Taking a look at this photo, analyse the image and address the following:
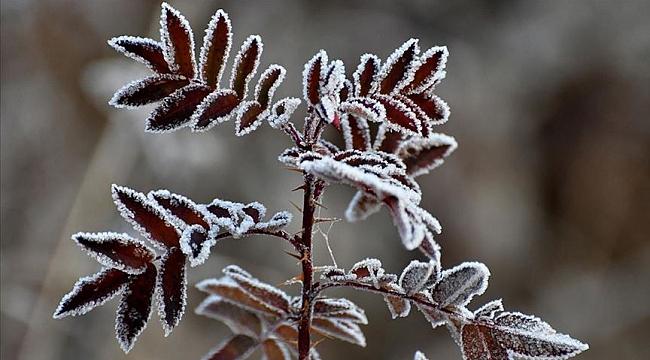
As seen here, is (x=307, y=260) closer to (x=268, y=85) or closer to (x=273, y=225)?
(x=273, y=225)

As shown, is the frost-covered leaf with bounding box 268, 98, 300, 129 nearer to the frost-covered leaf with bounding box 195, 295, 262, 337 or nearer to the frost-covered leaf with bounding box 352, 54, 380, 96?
the frost-covered leaf with bounding box 352, 54, 380, 96

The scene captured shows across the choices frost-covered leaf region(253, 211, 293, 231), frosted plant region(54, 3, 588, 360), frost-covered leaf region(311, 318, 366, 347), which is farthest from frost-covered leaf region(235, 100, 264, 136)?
frost-covered leaf region(311, 318, 366, 347)

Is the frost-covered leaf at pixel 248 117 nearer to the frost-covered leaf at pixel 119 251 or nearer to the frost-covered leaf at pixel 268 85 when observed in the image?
the frost-covered leaf at pixel 268 85

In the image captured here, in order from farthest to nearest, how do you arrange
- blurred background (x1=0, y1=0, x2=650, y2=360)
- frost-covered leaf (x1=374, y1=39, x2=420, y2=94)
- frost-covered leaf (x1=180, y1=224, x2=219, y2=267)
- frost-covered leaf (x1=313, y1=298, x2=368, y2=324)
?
blurred background (x1=0, y1=0, x2=650, y2=360) < frost-covered leaf (x1=313, y1=298, x2=368, y2=324) < frost-covered leaf (x1=374, y1=39, x2=420, y2=94) < frost-covered leaf (x1=180, y1=224, x2=219, y2=267)

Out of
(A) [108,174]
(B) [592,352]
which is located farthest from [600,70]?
(A) [108,174]

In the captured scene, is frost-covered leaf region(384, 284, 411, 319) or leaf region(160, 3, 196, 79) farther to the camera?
frost-covered leaf region(384, 284, 411, 319)

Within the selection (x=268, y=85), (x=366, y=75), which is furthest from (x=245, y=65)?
(x=366, y=75)

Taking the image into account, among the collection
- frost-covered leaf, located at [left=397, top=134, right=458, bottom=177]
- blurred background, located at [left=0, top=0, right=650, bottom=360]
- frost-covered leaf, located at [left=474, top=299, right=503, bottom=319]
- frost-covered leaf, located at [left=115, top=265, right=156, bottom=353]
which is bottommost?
frost-covered leaf, located at [left=115, top=265, right=156, bottom=353]

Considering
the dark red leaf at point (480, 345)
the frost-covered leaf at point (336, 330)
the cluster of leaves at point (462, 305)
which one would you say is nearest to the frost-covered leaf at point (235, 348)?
the frost-covered leaf at point (336, 330)
